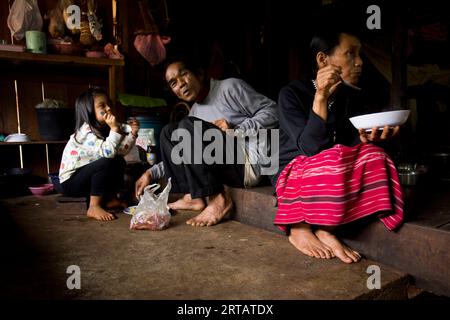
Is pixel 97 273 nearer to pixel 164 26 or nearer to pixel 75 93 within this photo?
pixel 75 93

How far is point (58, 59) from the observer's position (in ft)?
12.7

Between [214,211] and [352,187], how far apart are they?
3.42 ft

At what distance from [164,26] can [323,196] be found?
394 cm

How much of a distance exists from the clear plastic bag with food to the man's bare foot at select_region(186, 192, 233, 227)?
0.64 ft

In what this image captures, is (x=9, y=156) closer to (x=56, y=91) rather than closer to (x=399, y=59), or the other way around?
(x=56, y=91)

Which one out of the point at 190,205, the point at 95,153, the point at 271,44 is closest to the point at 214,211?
the point at 190,205

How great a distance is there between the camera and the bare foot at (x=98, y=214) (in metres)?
2.60

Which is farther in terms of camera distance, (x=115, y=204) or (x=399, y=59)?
(x=399, y=59)

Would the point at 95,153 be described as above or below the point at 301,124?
below

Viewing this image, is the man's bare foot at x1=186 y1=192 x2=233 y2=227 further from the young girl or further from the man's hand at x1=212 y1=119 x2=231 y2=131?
the young girl

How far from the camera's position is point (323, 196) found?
5.58 feet

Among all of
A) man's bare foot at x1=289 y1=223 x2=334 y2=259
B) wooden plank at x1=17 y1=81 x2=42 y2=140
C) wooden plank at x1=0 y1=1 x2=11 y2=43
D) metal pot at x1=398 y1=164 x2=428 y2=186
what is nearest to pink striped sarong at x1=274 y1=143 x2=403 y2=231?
man's bare foot at x1=289 y1=223 x2=334 y2=259

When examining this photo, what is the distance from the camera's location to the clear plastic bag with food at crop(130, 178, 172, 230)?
2.29m
